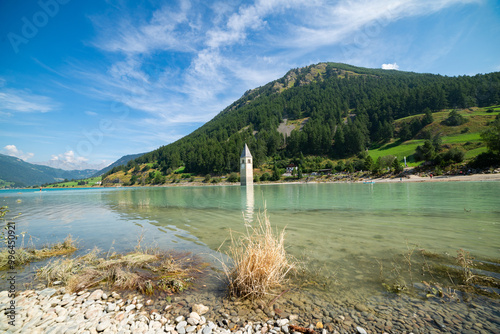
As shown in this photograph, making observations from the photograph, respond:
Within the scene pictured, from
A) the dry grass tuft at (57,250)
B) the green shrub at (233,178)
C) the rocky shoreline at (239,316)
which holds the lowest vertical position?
the dry grass tuft at (57,250)

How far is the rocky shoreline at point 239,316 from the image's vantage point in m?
3.59

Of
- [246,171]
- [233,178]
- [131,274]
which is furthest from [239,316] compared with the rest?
[233,178]

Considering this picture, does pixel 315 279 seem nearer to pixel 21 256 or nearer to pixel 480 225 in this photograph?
pixel 21 256

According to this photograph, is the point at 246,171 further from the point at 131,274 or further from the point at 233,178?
the point at 131,274

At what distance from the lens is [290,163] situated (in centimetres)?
12606

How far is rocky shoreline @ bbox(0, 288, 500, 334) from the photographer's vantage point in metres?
3.59

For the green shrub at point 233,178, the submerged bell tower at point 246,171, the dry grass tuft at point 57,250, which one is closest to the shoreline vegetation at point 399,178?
the green shrub at point 233,178

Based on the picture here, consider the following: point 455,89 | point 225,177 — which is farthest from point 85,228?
point 455,89

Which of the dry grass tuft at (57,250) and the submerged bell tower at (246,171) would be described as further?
the submerged bell tower at (246,171)

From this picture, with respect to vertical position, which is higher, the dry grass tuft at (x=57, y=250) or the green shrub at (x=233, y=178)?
the green shrub at (x=233, y=178)

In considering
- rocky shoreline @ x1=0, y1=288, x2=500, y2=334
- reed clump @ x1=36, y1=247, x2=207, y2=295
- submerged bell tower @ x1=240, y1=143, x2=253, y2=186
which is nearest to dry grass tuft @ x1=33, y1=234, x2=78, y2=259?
reed clump @ x1=36, y1=247, x2=207, y2=295

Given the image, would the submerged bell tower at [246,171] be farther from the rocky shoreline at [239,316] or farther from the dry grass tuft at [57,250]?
the rocky shoreline at [239,316]

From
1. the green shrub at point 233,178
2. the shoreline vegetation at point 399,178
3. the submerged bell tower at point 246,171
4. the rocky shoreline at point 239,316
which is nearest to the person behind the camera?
the rocky shoreline at point 239,316

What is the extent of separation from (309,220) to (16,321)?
12691 mm
